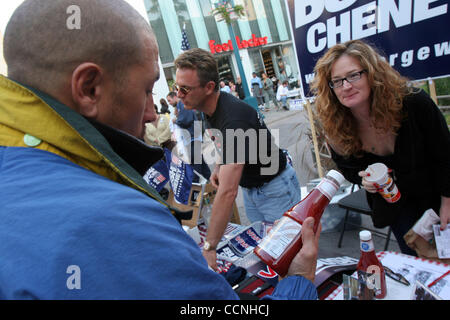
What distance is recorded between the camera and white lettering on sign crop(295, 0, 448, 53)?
86.8 inches

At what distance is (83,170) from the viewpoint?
0.60 metres

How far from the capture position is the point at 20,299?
446 millimetres

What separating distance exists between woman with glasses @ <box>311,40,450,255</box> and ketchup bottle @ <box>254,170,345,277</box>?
43 centimetres

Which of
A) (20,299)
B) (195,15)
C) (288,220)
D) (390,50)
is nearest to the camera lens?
(20,299)

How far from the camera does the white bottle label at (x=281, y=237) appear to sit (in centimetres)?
110

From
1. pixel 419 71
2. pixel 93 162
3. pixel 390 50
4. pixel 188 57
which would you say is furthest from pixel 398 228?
pixel 93 162

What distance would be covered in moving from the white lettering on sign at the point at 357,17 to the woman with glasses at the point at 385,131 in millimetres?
857

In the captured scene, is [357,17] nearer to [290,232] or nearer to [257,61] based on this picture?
[290,232]

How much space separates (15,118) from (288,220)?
96cm

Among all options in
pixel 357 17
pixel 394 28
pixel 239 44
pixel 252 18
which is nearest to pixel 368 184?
pixel 394 28

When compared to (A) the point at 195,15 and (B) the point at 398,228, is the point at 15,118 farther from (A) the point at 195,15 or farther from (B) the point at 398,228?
(A) the point at 195,15

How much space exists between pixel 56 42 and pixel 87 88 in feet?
0.40

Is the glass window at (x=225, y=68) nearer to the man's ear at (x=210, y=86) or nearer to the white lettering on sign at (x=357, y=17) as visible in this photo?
the white lettering on sign at (x=357, y=17)

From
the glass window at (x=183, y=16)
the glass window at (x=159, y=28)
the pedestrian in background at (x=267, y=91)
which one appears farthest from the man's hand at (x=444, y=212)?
the glass window at (x=183, y=16)
